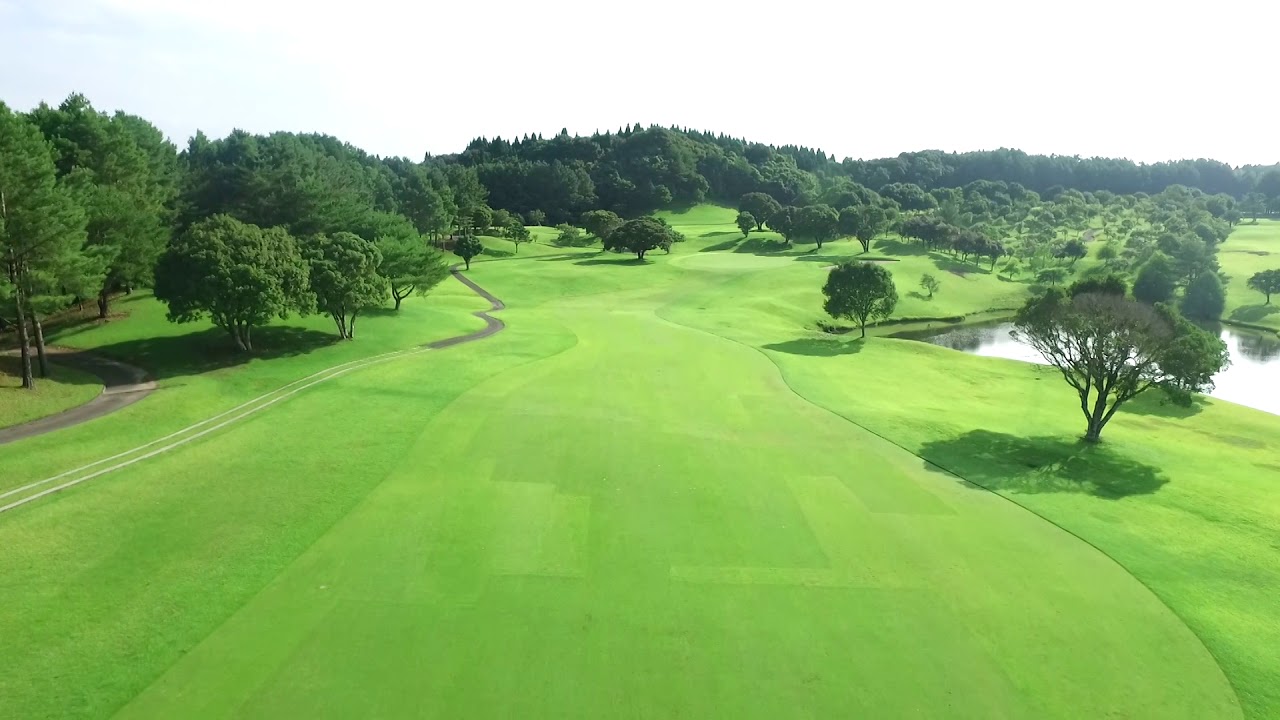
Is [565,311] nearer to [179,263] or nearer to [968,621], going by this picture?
[179,263]

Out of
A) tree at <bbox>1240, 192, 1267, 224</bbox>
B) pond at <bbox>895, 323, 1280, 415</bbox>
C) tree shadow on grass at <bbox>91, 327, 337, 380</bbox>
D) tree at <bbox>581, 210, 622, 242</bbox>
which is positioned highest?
tree at <bbox>1240, 192, 1267, 224</bbox>

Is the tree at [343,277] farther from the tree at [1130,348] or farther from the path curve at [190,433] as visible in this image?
the tree at [1130,348]

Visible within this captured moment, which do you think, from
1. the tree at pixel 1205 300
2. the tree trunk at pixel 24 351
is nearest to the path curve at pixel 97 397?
the tree trunk at pixel 24 351

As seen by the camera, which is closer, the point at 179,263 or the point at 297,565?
the point at 297,565

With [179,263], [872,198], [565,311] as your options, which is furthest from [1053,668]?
[872,198]

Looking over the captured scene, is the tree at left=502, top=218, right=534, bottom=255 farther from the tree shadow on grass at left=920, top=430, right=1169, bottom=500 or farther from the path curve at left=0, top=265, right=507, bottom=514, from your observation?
the tree shadow on grass at left=920, top=430, right=1169, bottom=500

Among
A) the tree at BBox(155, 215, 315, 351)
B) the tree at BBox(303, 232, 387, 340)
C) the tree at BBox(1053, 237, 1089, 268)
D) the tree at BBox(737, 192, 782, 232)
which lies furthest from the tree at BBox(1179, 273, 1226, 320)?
the tree at BBox(155, 215, 315, 351)

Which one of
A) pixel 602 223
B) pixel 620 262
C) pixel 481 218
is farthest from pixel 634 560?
pixel 481 218
